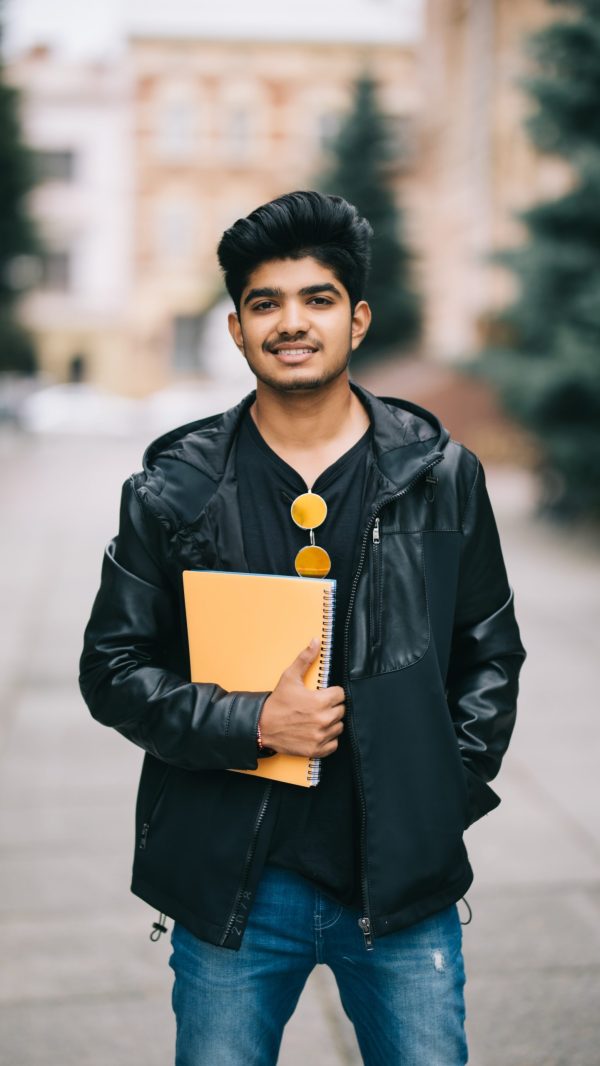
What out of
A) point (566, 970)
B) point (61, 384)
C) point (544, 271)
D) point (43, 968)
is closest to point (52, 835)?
point (43, 968)

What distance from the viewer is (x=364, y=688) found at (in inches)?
76.4

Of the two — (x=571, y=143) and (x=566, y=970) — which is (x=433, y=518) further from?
(x=571, y=143)

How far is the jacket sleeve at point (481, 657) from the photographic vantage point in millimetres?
2096

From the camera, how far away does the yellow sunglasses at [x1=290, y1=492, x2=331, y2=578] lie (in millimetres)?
1960

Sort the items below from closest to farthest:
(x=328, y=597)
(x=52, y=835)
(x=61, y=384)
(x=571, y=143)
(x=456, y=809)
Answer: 1. (x=328, y=597)
2. (x=456, y=809)
3. (x=52, y=835)
4. (x=571, y=143)
5. (x=61, y=384)

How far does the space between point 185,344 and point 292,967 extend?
1788 inches

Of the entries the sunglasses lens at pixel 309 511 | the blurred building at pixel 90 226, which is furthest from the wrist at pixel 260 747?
the blurred building at pixel 90 226

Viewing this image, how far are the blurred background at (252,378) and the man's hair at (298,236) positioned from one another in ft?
6.86

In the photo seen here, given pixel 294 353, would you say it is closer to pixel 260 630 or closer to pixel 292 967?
pixel 260 630

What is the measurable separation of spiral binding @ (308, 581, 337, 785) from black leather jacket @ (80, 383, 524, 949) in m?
0.05

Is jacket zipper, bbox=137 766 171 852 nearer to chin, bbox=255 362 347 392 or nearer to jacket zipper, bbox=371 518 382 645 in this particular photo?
jacket zipper, bbox=371 518 382 645

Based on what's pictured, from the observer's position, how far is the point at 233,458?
82.7 inches

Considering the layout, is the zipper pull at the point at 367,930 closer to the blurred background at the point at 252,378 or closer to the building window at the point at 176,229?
the blurred background at the point at 252,378

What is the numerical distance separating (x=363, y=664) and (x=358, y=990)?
0.56m
